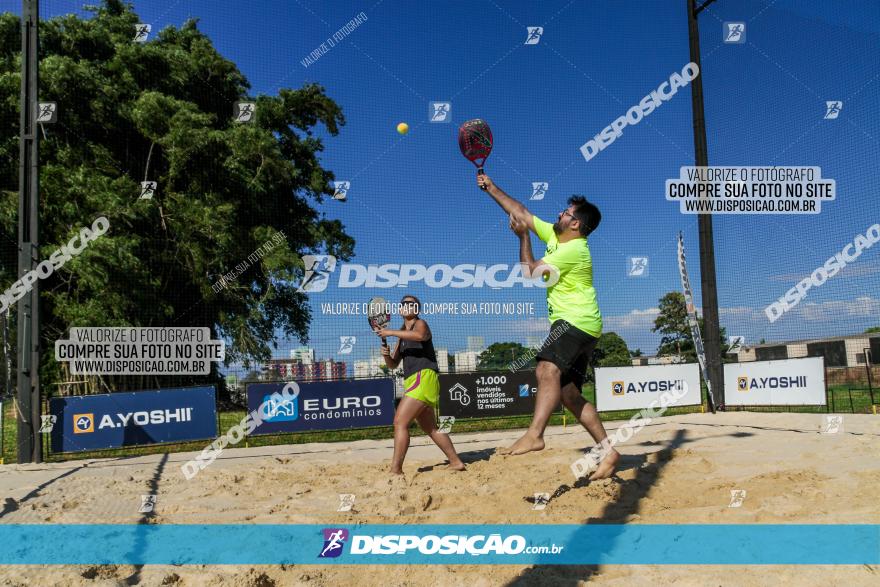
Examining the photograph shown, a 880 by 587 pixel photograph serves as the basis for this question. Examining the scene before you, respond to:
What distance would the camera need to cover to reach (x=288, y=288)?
706 inches

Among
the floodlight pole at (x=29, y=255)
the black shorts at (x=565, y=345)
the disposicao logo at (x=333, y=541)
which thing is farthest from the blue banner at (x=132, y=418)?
the black shorts at (x=565, y=345)

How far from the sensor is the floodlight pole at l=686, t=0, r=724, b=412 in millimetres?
12273

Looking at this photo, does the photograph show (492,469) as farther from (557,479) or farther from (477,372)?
(477,372)

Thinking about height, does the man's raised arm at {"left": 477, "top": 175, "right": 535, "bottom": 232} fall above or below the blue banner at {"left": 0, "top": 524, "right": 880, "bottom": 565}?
above

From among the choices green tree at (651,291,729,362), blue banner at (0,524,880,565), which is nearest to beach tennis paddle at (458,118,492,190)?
blue banner at (0,524,880,565)

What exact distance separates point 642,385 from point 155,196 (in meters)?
14.0

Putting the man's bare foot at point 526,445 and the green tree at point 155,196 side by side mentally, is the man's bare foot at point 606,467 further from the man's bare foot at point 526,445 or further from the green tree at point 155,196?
the green tree at point 155,196

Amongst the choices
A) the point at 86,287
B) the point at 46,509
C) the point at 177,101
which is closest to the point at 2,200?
the point at 86,287

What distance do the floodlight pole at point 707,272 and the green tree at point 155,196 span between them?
10272 millimetres

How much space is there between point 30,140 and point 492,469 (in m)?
8.20

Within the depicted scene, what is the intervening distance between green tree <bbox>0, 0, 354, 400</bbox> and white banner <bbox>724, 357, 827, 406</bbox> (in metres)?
11.1

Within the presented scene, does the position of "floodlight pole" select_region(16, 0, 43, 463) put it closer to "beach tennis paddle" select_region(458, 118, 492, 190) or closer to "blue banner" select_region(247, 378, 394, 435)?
"blue banner" select_region(247, 378, 394, 435)

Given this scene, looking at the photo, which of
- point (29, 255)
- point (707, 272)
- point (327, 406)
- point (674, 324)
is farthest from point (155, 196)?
point (674, 324)

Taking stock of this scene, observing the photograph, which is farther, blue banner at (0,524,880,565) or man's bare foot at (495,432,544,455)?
man's bare foot at (495,432,544,455)
